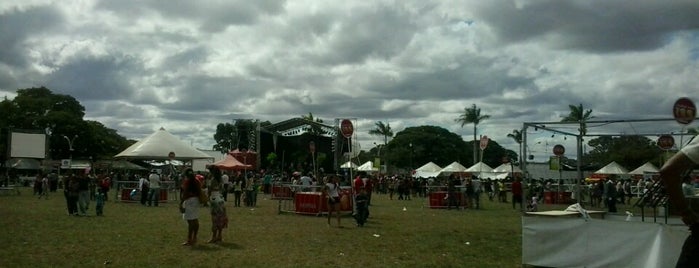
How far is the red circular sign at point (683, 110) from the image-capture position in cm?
1207

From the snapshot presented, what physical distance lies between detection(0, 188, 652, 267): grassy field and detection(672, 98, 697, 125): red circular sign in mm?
3963

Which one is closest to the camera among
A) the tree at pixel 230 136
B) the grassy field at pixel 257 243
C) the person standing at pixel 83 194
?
the grassy field at pixel 257 243

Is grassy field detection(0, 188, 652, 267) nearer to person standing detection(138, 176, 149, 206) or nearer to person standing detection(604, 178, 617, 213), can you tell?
person standing detection(138, 176, 149, 206)

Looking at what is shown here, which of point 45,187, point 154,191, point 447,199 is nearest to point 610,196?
point 447,199

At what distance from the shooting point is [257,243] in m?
14.2

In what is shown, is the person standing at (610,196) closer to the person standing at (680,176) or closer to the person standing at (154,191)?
the person standing at (154,191)

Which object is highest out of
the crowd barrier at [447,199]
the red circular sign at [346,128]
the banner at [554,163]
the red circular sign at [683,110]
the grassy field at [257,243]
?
the red circular sign at [346,128]

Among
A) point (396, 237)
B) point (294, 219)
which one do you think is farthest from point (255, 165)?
point (396, 237)

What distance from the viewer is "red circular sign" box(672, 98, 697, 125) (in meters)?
12.1

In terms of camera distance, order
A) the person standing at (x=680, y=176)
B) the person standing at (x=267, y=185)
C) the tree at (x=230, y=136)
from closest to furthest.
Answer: the person standing at (x=680, y=176)
the person standing at (x=267, y=185)
the tree at (x=230, y=136)

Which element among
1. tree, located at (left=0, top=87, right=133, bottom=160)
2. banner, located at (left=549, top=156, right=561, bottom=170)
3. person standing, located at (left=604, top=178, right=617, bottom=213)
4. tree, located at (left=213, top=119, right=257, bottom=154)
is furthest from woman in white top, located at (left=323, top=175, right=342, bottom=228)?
tree, located at (left=213, top=119, right=257, bottom=154)

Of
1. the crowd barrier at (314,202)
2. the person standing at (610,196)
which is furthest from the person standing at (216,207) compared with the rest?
the person standing at (610,196)

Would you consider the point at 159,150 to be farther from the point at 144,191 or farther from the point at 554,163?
the point at 554,163

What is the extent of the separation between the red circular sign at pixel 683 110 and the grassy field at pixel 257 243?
396 centimetres
